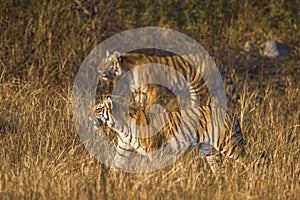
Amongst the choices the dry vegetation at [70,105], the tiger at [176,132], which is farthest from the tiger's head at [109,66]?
the tiger at [176,132]

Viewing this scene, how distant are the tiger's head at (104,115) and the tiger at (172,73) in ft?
8.85

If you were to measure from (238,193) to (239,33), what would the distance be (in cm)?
699

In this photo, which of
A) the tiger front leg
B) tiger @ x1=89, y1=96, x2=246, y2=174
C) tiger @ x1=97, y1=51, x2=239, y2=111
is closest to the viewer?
the tiger front leg

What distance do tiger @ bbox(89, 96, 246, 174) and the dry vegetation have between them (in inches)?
5.5

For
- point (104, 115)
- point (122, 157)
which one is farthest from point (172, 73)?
point (122, 157)

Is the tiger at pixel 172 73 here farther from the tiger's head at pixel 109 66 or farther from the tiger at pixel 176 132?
the tiger at pixel 176 132

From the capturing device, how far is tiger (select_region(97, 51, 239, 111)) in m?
9.57

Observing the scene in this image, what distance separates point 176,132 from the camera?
21.4 feet

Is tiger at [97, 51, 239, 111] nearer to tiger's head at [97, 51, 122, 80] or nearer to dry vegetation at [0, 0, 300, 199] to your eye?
tiger's head at [97, 51, 122, 80]

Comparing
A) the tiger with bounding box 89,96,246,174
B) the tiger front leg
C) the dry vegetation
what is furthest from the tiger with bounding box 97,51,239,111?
the tiger front leg

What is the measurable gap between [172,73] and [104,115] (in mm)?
3909

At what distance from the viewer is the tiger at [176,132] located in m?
6.35

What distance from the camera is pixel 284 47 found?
38.9ft

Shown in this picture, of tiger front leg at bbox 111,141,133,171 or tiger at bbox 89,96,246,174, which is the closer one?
tiger front leg at bbox 111,141,133,171
